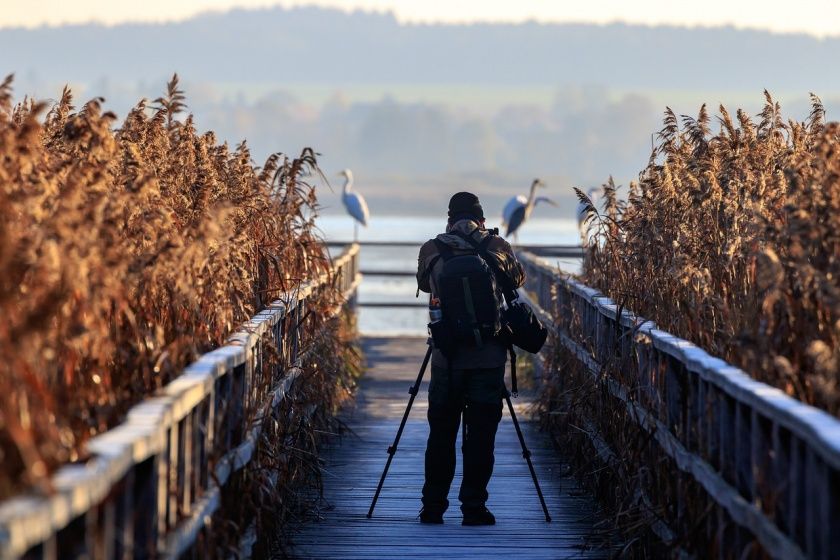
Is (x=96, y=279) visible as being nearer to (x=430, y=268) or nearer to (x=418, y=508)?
(x=430, y=268)

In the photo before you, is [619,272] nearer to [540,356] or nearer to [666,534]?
[666,534]

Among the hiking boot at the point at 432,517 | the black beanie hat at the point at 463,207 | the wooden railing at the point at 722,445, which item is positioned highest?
the black beanie hat at the point at 463,207

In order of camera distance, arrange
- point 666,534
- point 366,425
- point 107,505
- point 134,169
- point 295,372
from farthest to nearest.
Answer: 1. point 366,425
2. point 295,372
3. point 134,169
4. point 666,534
5. point 107,505

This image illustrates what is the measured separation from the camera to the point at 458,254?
848 centimetres

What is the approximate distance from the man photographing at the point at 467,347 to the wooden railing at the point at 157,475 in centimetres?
128

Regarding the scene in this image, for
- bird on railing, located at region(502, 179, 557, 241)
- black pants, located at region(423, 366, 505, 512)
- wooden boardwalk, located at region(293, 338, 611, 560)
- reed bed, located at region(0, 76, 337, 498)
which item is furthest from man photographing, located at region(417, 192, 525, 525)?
bird on railing, located at region(502, 179, 557, 241)

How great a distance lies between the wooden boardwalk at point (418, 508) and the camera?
7879 millimetres

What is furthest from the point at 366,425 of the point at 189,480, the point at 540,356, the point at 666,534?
the point at 189,480

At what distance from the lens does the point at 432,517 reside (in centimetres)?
865

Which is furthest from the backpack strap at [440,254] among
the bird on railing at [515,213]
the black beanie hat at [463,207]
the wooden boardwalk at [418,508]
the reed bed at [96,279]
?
the bird on railing at [515,213]

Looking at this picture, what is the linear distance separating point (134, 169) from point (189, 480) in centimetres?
278

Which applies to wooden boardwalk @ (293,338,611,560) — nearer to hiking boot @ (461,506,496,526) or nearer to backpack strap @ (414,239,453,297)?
hiking boot @ (461,506,496,526)

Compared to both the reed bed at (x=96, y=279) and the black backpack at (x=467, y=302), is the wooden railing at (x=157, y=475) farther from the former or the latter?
the black backpack at (x=467, y=302)

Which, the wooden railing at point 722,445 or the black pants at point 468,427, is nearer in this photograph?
the wooden railing at point 722,445
